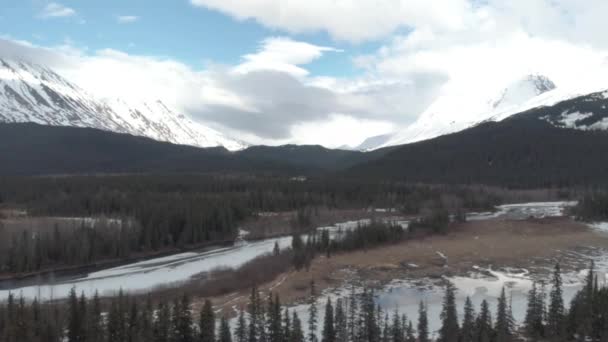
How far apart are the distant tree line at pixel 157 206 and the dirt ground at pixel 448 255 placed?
118 feet

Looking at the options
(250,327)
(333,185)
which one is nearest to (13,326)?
(250,327)

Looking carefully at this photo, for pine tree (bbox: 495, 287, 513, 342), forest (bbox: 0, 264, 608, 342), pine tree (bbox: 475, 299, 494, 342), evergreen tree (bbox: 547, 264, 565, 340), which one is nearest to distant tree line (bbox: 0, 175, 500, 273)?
forest (bbox: 0, 264, 608, 342)

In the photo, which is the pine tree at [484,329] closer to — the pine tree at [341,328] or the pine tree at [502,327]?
the pine tree at [502,327]

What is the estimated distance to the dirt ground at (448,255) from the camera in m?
73.6

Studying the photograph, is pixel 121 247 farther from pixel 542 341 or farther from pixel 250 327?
pixel 542 341

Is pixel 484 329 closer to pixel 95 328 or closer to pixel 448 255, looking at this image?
pixel 95 328

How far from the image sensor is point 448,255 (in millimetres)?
90938

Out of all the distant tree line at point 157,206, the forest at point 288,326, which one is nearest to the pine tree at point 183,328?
the forest at point 288,326

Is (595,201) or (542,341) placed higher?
(595,201)

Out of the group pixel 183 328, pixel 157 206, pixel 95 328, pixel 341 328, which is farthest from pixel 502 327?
pixel 157 206

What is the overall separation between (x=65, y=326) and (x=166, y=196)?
4072 inches

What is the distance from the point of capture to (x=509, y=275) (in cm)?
7750

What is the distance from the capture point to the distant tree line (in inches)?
3812

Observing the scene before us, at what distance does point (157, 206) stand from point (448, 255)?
213 ft
